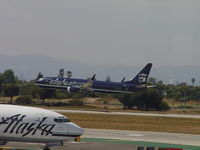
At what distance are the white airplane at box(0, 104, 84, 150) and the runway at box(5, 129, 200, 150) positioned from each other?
6.20 meters

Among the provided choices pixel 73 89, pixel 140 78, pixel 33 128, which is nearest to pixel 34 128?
pixel 33 128

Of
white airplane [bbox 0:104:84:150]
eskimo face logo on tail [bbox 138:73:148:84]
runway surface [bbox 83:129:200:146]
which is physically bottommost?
runway surface [bbox 83:129:200:146]

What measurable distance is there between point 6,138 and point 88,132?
23258 mm

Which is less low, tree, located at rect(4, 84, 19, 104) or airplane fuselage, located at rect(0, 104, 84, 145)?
tree, located at rect(4, 84, 19, 104)

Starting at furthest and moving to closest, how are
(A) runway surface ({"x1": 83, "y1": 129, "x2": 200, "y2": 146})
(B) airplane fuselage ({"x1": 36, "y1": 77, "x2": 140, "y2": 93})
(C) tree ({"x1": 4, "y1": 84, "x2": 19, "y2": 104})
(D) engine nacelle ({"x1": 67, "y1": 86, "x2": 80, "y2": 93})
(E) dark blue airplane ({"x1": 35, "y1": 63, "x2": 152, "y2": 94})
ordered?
(C) tree ({"x1": 4, "y1": 84, "x2": 19, "y2": 104}), (D) engine nacelle ({"x1": 67, "y1": 86, "x2": 80, "y2": 93}), (E) dark blue airplane ({"x1": 35, "y1": 63, "x2": 152, "y2": 94}), (B) airplane fuselage ({"x1": 36, "y1": 77, "x2": 140, "y2": 93}), (A) runway surface ({"x1": 83, "y1": 129, "x2": 200, "y2": 146})

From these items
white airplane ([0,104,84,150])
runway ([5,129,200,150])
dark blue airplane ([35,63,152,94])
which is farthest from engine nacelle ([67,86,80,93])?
white airplane ([0,104,84,150])

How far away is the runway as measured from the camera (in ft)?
151

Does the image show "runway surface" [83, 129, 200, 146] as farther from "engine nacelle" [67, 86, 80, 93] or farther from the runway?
"engine nacelle" [67, 86, 80, 93]

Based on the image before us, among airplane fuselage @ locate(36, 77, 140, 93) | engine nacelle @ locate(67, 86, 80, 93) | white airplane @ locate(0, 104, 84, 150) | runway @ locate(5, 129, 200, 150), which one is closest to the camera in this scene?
white airplane @ locate(0, 104, 84, 150)

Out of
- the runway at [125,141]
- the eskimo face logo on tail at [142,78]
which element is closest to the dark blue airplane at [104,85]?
the eskimo face logo on tail at [142,78]

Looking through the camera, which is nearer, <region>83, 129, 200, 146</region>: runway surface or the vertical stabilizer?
<region>83, 129, 200, 146</region>: runway surface

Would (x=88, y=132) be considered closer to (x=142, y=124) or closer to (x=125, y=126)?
(x=125, y=126)

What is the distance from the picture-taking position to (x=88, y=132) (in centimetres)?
6044

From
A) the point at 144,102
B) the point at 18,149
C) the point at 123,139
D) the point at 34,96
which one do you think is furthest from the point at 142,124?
the point at 34,96
